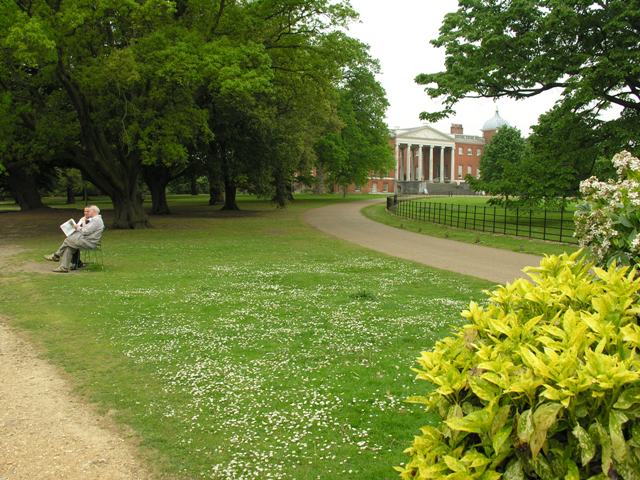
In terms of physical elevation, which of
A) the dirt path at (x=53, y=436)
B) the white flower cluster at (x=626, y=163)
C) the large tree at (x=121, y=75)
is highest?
the large tree at (x=121, y=75)

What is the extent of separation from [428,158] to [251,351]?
125995 mm

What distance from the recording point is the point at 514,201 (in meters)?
29.6

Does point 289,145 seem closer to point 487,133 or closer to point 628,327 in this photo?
point 628,327

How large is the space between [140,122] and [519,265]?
16.9 m

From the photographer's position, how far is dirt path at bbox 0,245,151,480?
417 cm

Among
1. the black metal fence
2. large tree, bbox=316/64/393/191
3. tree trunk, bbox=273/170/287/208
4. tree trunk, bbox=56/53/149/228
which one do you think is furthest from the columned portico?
tree trunk, bbox=56/53/149/228

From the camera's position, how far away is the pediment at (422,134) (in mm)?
123438

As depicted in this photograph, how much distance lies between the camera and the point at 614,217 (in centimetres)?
359

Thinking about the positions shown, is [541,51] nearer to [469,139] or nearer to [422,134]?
[422,134]

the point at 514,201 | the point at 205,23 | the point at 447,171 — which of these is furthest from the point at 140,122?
the point at 447,171

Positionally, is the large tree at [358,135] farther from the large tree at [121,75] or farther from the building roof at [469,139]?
the building roof at [469,139]

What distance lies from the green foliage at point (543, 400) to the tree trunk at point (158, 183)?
35950mm

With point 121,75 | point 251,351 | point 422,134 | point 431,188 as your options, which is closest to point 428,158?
point 422,134

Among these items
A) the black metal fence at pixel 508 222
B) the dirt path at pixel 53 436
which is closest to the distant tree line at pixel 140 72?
the black metal fence at pixel 508 222
